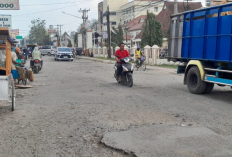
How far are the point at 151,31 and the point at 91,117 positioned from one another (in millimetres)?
27545

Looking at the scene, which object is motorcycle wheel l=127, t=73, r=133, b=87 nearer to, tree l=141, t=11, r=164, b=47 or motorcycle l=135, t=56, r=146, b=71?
motorcycle l=135, t=56, r=146, b=71

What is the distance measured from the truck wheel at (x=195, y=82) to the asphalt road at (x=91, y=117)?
1.09ft

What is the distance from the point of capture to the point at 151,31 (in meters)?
33.1

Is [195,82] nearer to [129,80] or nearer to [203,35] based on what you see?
[203,35]

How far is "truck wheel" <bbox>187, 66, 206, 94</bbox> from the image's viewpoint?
31.6ft

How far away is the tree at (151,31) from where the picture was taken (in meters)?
32.6

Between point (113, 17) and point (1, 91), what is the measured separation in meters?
88.0

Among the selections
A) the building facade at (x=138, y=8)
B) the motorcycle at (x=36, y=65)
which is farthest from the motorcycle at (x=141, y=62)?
the building facade at (x=138, y=8)

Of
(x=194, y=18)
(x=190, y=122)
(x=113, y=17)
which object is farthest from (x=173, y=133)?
(x=113, y=17)

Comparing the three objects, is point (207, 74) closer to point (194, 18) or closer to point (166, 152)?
point (194, 18)

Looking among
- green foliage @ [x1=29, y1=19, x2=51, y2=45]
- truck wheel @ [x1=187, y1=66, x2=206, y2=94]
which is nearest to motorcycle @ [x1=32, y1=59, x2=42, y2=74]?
truck wheel @ [x1=187, y1=66, x2=206, y2=94]

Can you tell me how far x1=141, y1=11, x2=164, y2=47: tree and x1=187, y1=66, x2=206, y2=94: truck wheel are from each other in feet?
75.4

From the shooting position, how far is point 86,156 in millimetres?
4348

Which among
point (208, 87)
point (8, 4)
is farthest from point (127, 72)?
point (8, 4)
